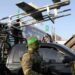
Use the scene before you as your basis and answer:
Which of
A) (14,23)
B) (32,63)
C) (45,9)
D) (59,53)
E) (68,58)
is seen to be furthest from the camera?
(14,23)

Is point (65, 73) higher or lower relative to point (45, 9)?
lower

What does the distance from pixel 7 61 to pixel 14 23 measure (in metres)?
1.78

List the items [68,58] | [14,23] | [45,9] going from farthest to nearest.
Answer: [14,23]
[45,9]
[68,58]

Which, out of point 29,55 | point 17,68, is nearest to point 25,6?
point 17,68

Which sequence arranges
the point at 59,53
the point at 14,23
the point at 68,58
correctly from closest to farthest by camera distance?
1. the point at 68,58
2. the point at 59,53
3. the point at 14,23

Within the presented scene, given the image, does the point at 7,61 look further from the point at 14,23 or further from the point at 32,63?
the point at 32,63

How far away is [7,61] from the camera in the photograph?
30.8 feet

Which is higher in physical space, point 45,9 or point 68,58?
point 45,9

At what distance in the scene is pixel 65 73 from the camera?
342 inches

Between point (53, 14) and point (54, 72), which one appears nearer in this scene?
point (54, 72)

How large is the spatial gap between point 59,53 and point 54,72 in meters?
0.58

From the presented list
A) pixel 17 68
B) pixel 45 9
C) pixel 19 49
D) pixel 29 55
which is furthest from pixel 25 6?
pixel 29 55

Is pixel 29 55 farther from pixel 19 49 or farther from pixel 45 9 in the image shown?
pixel 45 9

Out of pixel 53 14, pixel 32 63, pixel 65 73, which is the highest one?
pixel 53 14
